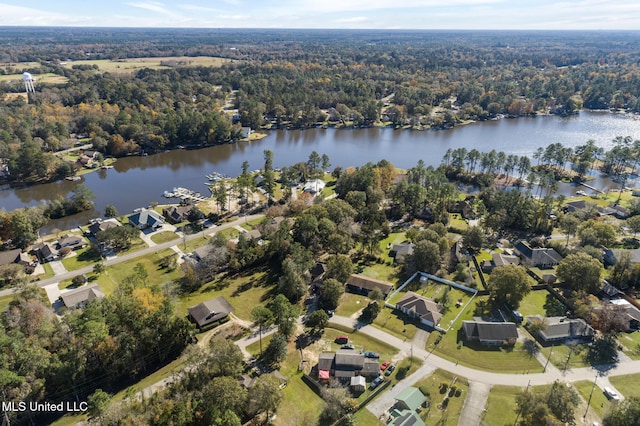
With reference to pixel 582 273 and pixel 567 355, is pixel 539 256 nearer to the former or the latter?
pixel 582 273

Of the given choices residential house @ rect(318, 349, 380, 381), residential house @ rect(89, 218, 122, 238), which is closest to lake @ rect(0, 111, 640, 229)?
residential house @ rect(89, 218, 122, 238)

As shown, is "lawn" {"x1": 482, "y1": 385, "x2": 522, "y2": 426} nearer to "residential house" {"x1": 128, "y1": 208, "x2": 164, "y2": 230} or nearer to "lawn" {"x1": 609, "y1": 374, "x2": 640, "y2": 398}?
"lawn" {"x1": 609, "y1": 374, "x2": 640, "y2": 398}

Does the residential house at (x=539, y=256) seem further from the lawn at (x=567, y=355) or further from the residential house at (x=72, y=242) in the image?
the residential house at (x=72, y=242)

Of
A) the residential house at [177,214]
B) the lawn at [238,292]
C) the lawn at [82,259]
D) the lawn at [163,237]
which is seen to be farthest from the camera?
Answer: the residential house at [177,214]

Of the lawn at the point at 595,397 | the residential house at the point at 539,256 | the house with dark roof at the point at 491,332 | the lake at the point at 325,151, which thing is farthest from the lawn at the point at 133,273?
the residential house at the point at 539,256

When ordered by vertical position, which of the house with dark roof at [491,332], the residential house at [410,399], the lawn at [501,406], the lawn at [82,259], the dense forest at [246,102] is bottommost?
the lawn at [82,259]

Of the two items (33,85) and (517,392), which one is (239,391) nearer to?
(517,392)
